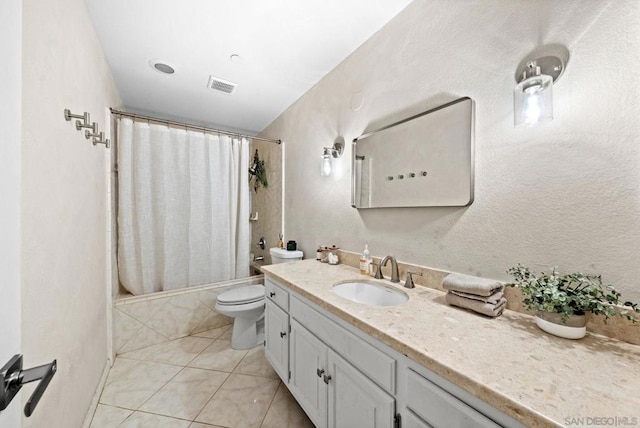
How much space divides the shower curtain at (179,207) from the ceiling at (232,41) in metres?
0.46

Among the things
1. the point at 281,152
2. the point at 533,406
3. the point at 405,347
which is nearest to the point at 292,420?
the point at 405,347

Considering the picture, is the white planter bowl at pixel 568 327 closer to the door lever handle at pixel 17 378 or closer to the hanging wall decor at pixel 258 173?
the door lever handle at pixel 17 378

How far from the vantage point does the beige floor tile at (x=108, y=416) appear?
4.26 feet

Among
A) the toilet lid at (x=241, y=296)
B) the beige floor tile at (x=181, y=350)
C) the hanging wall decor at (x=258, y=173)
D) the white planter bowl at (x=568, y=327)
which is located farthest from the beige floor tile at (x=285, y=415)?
the hanging wall decor at (x=258, y=173)

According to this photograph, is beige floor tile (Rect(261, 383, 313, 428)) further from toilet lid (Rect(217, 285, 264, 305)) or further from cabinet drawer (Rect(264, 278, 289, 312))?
toilet lid (Rect(217, 285, 264, 305))

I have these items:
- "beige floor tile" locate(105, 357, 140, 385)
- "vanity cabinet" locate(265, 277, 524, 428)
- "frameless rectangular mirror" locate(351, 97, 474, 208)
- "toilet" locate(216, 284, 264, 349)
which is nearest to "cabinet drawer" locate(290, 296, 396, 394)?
"vanity cabinet" locate(265, 277, 524, 428)

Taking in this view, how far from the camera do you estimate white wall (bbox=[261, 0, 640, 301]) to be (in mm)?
746

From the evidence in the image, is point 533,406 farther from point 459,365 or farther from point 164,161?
point 164,161

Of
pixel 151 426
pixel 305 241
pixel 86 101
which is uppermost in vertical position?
pixel 86 101

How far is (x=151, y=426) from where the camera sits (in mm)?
1292

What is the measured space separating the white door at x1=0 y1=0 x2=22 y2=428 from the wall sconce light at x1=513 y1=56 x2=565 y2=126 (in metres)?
1.41

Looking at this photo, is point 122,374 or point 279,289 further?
point 122,374

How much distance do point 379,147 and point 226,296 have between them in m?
1.74

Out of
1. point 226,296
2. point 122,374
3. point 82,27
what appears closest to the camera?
point 82,27
